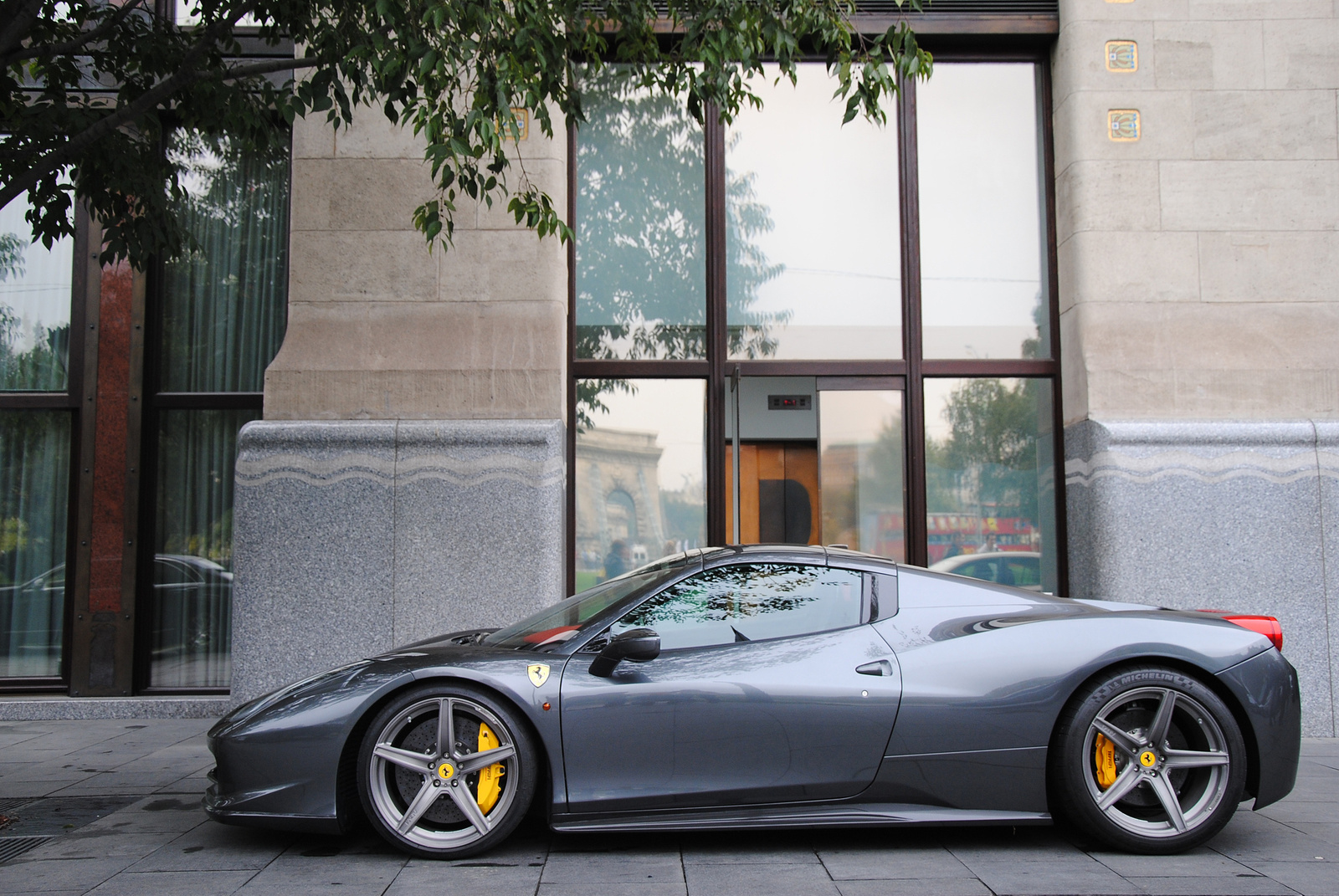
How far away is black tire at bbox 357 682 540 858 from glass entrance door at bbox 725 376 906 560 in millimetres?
4016

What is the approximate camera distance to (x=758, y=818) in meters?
3.67

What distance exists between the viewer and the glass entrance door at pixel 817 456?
24.7 ft

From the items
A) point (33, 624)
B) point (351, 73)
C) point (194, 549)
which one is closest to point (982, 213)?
point (351, 73)

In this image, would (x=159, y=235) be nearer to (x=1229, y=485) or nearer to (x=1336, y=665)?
(x=1229, y=485)

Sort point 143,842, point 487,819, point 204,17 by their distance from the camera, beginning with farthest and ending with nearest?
point 204,17, point 143,842, point 487,819

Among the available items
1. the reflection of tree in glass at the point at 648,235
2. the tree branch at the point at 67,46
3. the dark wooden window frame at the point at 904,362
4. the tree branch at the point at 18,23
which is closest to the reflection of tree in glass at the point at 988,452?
Answer: the dark wooden window frame at the point at 904,362

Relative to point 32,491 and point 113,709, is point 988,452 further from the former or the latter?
point 32,491

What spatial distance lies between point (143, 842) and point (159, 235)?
12.0ft

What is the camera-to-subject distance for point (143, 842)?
4.01m

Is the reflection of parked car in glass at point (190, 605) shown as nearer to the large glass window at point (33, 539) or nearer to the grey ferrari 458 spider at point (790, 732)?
the large glass window at point (33, 539)

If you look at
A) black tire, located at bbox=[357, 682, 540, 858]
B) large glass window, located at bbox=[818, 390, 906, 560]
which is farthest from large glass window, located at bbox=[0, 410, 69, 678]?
large glass window, located at bbox=[818, 390, 906, 560]

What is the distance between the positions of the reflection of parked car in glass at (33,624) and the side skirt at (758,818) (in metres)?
5.84

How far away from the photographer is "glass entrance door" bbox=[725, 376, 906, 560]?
754 cm

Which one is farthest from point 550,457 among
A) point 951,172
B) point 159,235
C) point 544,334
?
point 951,172
